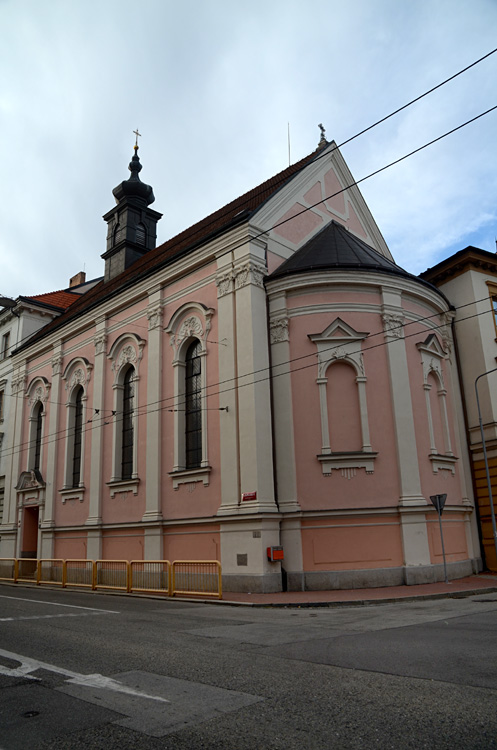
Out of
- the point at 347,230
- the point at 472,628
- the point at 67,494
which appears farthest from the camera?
the point at 67,494

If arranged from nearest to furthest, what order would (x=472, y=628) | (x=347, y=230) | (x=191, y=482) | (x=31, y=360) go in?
(x=472, y=628) < (x=191, y=482) < (x=347, y=230) < (x=31, y=360)

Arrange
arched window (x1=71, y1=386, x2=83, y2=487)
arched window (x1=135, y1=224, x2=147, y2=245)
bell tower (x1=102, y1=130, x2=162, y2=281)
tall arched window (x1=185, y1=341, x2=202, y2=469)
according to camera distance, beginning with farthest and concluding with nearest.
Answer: arched window (x1=135, y1=224, x2=147, y2=245) → bell tower (x1=102, y1=130, x2=162, y2=281) → arched window (x1=71, y1=386, x2=83, y2=487) → tall arched window (x1=185, y1=341, x2=202, y2=469)

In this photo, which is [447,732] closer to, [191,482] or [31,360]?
[191,482]

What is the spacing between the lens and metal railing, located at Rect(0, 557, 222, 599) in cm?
1585

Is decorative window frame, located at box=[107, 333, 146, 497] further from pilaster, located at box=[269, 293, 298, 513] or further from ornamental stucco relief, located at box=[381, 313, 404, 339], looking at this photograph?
ornamental stucco relief, located at box=[381, 313, 404, 339]

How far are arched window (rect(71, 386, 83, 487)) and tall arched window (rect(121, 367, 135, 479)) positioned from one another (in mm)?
3397

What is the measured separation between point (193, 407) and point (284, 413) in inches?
151

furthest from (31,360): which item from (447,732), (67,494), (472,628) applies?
(447,732)

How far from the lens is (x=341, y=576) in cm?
1599

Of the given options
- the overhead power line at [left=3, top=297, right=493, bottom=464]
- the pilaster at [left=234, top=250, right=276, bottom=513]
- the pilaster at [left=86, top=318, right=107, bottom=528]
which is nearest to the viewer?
the pilaster at [left=234, top=250, right=276, bottom=513]

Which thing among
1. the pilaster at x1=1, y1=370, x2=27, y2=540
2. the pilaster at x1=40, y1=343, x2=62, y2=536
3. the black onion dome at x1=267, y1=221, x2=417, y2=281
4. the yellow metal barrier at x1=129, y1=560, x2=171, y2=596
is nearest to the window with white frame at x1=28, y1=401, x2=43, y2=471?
the pilaster at x1=1, y1=370, x2=27, y2=540

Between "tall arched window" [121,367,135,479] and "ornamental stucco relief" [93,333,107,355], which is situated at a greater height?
"ornamental stucco relief" [93,333,107,355]

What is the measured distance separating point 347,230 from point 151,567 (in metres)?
14.4

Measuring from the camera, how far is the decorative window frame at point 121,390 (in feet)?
71.1
